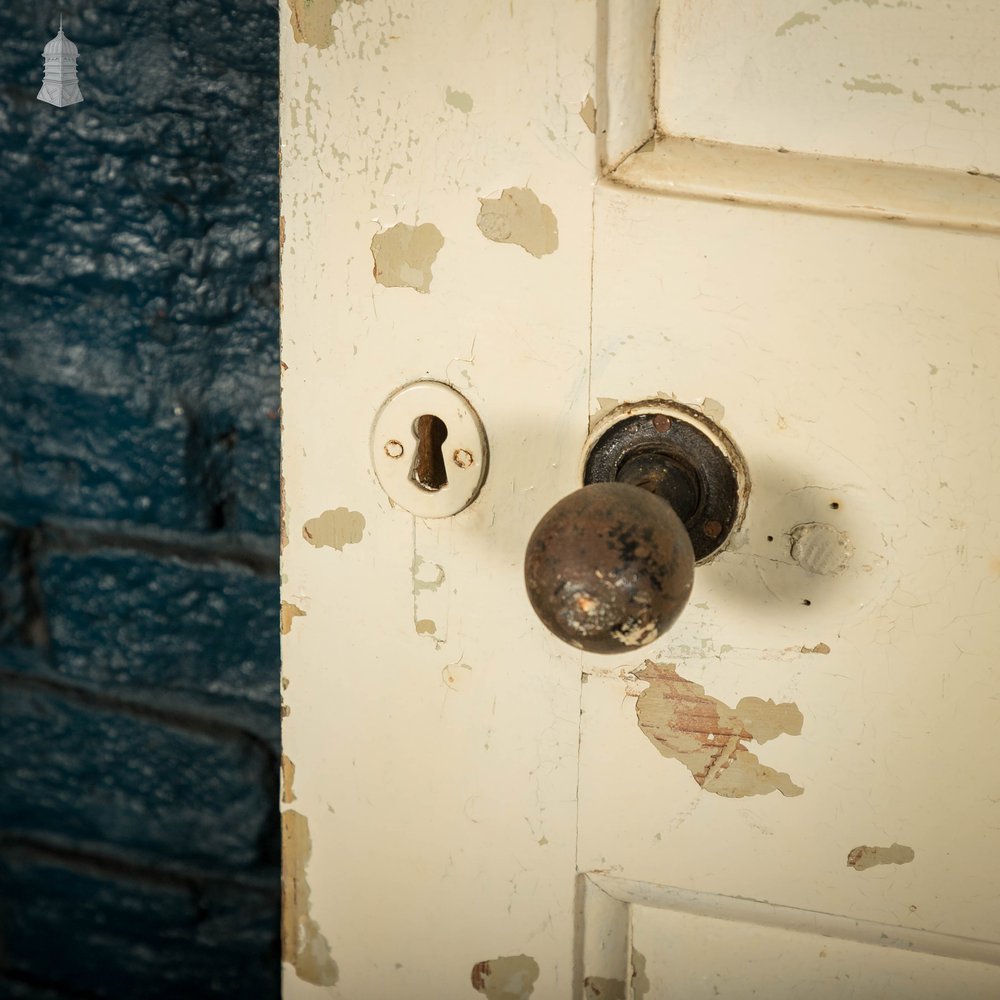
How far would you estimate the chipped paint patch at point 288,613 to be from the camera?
457 millimetres

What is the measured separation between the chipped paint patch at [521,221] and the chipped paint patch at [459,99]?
4 centimetres

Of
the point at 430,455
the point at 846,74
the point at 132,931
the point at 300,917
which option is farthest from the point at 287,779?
the point at 132,931

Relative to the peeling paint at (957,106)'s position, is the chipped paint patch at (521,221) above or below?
below

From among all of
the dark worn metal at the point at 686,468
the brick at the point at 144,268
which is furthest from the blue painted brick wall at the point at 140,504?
the dark worn metal at the point at 686,468

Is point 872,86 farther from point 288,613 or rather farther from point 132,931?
point 132,931

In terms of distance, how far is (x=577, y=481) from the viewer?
16.2 inches

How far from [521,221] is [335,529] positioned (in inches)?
6.2

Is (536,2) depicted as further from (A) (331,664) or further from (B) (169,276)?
(B) (169,276)

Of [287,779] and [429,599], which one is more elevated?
[429,599]

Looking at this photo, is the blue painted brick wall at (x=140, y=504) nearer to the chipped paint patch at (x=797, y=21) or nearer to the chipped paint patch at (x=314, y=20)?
the chipped paint patch at (x=314, y=20)

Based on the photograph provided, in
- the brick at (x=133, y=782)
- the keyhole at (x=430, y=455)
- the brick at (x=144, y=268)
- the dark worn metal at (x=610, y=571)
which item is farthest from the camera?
the brick at (x=133, y=782)

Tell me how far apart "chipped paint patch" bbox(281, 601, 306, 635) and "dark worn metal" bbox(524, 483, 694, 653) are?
0.16 meters

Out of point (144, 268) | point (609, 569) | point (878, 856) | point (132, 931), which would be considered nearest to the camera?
point (609, 569)

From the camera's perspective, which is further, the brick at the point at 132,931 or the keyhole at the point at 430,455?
the brick at the point at 132,931
